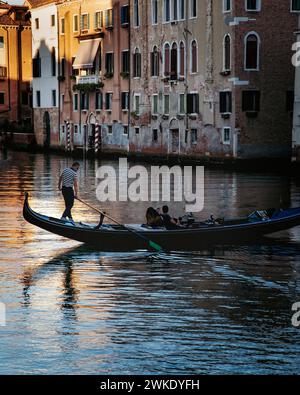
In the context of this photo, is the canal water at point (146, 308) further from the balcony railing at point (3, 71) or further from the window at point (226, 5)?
the balcony railing at point (3, 71)

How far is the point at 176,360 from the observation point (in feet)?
37.2

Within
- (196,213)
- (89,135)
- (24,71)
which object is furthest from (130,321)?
(24,71)

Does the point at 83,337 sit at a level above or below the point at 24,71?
below

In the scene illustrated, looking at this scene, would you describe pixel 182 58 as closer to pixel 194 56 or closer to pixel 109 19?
pixel 194 56

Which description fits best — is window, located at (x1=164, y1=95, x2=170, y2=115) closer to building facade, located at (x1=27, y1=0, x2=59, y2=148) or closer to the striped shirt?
building facade, located at (x1=27, y1=0, x2=59, y2=148)

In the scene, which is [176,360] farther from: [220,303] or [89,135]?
[89,135]

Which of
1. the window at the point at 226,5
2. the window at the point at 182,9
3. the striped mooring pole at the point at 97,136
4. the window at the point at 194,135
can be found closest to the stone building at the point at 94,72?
the striped mooring pole at the point at 97,136

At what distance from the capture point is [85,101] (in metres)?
63.3

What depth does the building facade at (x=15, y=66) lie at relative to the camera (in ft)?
259

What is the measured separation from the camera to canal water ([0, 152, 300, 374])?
37.3ft

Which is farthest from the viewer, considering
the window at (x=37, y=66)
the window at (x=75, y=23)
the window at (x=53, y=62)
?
the window at (x=37, y=66)

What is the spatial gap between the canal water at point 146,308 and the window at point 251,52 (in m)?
24.3

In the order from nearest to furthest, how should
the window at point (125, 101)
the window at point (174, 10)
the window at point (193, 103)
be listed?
the window at point (193, 103) → the window at point (174, 10) → the window at point (125, 101)

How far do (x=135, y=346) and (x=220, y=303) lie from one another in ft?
9.08
